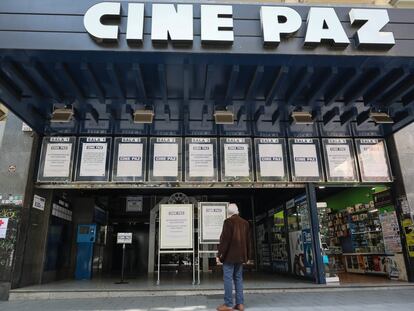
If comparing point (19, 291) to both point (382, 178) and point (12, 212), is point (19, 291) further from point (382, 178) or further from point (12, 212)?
point (382, 178)

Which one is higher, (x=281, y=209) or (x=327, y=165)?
(x=327, y=165)

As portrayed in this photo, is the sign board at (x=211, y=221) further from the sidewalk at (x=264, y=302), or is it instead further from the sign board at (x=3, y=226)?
the sign board at (x=3, y=226)

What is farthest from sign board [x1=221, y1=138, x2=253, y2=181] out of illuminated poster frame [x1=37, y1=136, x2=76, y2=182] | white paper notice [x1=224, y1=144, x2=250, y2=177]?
illuminated poster frame [x1=37, y1=136, x2=76, y2=182]

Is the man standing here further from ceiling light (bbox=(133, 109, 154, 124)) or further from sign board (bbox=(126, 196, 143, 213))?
sign board (bbox=(126, 196, 143, 213))

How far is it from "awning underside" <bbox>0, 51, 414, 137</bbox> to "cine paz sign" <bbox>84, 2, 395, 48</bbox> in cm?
26

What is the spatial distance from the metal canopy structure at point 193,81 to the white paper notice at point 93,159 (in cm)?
37

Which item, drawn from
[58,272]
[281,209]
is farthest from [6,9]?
[281,209]

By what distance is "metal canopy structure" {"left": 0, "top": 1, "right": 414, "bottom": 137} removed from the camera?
4.73 metres

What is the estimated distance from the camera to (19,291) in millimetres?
6441

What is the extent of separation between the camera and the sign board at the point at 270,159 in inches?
309

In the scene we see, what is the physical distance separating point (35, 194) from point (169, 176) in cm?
308

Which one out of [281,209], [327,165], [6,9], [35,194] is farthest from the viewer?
[281,209]

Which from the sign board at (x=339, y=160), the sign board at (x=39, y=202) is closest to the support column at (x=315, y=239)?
the sign board at (x=339, y=160)

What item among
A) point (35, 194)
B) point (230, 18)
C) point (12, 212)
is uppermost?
Answer: point (230, 18)
